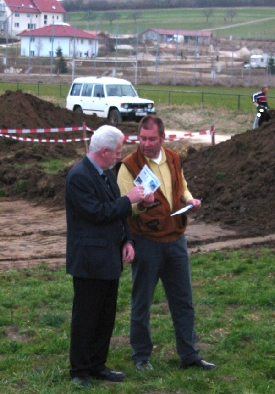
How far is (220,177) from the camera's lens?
15.8 meters

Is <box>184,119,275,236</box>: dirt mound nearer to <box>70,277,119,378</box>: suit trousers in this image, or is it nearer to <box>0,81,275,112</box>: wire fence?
<box>70,277,119,378</box>: suit trousers

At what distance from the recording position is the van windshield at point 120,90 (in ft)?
110

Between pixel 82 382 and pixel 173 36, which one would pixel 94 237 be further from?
pixel 173 36

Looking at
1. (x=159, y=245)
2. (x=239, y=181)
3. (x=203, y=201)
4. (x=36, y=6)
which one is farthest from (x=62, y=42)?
(x=159, y=245)

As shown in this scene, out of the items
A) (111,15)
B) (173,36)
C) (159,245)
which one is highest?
(111,15)

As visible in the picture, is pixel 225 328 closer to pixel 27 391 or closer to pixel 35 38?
pixel 27 391

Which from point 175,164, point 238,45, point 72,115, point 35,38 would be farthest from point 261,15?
point 175,164

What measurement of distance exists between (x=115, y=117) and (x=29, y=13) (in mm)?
62111

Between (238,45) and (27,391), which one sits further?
(238,45)

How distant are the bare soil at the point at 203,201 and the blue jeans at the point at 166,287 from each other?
14.7 ft

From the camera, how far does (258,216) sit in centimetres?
1367

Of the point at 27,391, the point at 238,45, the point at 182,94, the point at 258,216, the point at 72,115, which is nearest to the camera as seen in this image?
the point at 27,391

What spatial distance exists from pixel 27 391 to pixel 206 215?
8.71m

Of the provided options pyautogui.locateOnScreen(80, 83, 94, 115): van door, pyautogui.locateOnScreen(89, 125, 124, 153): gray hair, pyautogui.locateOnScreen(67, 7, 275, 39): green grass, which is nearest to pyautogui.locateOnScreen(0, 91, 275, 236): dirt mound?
pyautogui.locateOnScreen(89, 125, 124, 153): gray hair
